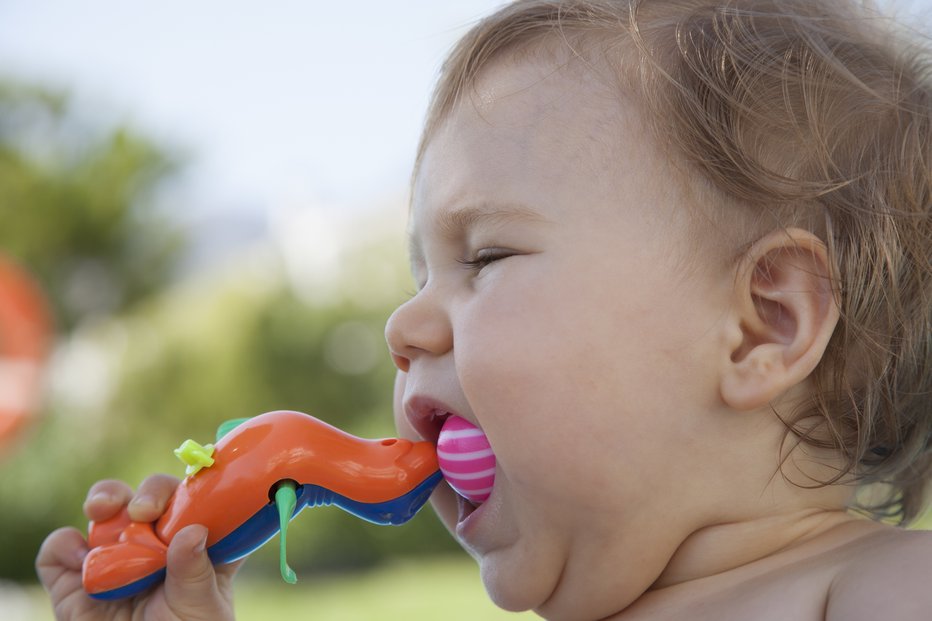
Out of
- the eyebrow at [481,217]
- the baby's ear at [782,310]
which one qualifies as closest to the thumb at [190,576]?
the eyebrow at [481,217]

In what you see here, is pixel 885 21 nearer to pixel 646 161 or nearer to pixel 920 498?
pixel 646 161

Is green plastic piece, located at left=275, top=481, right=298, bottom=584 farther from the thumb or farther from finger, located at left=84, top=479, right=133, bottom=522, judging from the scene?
finger, located at left=84, top=479, right=133, bottom=522

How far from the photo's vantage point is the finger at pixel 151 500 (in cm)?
156

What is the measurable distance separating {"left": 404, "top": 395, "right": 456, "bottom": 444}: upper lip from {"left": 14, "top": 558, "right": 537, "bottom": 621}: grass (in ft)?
11.6

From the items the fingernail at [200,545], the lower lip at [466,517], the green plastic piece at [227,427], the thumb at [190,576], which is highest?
the green plastic piece at [227,427]

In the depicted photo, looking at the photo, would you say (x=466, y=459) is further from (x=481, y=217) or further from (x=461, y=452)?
(x=481, y=217)

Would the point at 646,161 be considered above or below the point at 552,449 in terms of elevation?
above

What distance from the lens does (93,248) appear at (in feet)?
42.4

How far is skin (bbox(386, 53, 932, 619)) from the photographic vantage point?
54.4 inches

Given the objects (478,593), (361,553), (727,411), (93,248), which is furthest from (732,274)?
(93,248)

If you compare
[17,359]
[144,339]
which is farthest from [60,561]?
[144,339]

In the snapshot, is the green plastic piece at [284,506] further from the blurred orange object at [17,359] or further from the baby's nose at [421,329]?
the blurred orange object at [17,359]

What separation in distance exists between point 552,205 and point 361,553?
24.1ft

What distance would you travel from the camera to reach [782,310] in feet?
4.69
